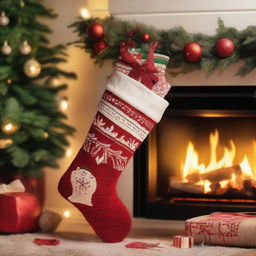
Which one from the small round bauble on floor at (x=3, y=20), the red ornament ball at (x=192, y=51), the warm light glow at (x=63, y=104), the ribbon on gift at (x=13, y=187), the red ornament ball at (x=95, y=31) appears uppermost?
the small round bauble on floor at (x=3, y=20)

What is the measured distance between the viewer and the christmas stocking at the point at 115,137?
2475mm

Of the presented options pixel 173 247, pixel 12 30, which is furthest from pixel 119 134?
pixel 12 30

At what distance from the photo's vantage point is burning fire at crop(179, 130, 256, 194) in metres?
2.99

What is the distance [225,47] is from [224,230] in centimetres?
79

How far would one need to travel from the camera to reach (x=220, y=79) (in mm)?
2875

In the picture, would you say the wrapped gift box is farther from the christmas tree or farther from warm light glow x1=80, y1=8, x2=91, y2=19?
warm light glow x1=80, y1=8, x2=91, y2=19

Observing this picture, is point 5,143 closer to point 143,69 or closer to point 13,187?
point 13,187

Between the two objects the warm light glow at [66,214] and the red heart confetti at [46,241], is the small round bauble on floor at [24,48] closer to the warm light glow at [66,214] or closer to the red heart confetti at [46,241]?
the warm light glow at [66,214]

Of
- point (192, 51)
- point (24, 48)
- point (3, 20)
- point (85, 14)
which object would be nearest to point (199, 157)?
point (192, 51)

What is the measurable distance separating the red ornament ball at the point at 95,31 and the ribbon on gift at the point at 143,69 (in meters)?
0.38

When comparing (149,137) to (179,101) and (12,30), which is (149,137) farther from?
(12,30)

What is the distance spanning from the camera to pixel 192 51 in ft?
8.92

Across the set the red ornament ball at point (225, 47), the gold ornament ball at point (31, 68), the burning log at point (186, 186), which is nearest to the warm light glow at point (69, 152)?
the gold ornament ball at point (31, 68)

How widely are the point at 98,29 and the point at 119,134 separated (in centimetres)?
63
